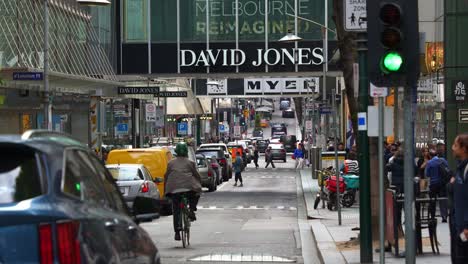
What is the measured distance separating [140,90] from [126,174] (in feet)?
49.4

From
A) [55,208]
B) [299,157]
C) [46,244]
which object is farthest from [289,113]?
[46,244]

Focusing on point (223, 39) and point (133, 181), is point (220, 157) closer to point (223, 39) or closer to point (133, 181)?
point (223, 39)

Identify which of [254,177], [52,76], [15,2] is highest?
[15,2]

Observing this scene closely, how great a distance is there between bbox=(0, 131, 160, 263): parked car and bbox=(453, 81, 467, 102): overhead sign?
23.5 metres

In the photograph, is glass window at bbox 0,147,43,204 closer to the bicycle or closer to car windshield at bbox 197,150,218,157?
the bicycle

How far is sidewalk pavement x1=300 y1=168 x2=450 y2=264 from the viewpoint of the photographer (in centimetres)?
1517

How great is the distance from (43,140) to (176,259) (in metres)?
10.4

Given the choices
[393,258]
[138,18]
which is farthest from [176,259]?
[138,18]

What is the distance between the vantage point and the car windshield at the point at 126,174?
25.7 m

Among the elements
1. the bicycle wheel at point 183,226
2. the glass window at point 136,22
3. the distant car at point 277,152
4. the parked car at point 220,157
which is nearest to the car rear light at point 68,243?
the bicycle wheel at point 183,226

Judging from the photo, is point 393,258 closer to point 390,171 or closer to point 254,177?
point 390,171

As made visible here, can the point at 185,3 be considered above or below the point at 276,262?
above

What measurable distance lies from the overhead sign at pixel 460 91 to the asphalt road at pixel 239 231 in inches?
226

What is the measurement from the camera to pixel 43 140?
611 centimetres
